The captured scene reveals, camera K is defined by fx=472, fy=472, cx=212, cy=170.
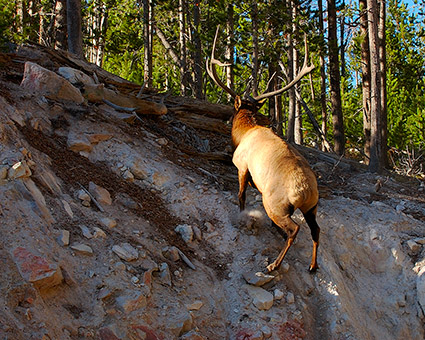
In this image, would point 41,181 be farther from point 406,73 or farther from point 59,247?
point 406,73

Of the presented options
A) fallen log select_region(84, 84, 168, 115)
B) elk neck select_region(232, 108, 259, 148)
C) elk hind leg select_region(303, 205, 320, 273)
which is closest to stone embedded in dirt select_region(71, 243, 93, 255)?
elk hind leg select_region(303, 205, 320, 273)

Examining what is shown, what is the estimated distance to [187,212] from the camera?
6734 mm

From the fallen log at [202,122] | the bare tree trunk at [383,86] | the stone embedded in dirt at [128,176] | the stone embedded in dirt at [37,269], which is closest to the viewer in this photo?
the stone embedded in dirt at [37,269]

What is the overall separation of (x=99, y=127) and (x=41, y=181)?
211 cm

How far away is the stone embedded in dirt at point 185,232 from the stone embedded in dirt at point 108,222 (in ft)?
3.07

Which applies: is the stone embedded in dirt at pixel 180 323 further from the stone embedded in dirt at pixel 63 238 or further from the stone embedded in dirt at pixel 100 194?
the stone embedded in dirt at pixel 100 194

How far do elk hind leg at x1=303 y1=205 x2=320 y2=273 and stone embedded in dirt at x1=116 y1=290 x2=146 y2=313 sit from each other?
243 cm

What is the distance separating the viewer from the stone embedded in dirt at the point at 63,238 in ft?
16.0

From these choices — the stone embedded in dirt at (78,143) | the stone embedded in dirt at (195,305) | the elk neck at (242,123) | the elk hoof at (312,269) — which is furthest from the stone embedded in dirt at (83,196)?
the elk hoof at (312,269)

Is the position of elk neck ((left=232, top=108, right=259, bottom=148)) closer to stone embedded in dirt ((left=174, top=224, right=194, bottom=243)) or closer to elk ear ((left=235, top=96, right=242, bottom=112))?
elk ear ((left=235, top=96, right=242, bottom=112))

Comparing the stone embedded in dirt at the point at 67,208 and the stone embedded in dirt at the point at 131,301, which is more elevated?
the stone embedded in dirt at the point at 67,208

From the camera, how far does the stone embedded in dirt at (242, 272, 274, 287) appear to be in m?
5.81

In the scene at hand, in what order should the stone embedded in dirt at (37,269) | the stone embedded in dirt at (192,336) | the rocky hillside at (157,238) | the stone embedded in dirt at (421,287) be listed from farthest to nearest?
the stone embedded in dirt at (421,287) → the stone embedded in dirt at (192,336) → the rocky hillside at (157,238) → the stone embedded in dirt at (37,269)

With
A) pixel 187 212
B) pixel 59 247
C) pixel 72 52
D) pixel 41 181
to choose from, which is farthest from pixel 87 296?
pixel 72 52
